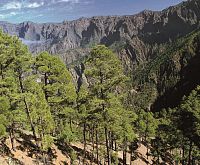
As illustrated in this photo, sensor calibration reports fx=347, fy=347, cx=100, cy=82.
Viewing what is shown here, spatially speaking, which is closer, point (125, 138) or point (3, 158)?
point (3, 158)

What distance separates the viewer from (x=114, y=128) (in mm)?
27016

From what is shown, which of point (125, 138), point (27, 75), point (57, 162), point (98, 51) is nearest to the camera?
point (98, 51)

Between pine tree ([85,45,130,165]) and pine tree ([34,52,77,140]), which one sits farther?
pine tree ([34,52,77,140])

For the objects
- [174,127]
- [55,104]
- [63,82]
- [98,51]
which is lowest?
[174,127]

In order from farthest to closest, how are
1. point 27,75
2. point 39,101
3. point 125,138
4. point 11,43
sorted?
point 125,138
point 27,75
point 39,101
point 11,43

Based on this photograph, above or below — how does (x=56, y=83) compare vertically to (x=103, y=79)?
below

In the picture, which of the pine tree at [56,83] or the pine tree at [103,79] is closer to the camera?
the pine tree at [103,79]

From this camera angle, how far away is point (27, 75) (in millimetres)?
31859

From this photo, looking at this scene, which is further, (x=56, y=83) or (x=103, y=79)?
(x=56, y=83)

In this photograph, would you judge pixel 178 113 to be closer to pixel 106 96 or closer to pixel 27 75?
pixel 106 96

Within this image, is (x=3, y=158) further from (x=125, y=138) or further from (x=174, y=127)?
(x=125, y=138)

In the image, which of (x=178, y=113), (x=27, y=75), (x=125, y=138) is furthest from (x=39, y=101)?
(x=125, y=138)

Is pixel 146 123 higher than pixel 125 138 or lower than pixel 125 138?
lower

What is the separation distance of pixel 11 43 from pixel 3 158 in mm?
10597
